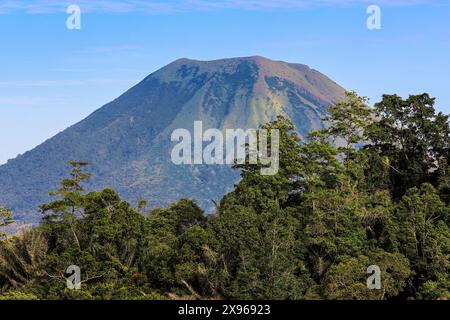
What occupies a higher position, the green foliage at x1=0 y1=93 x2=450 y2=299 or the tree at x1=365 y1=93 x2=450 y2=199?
the tree at x1=365 y1=93 x2=450 y2=199

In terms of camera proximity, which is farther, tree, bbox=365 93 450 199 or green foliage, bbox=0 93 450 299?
tree, bbox=365 93 450 199

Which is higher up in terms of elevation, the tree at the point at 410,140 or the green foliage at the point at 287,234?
the tree at the point at 410,140

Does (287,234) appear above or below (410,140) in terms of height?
below

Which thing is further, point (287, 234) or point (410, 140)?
point (410, 140)

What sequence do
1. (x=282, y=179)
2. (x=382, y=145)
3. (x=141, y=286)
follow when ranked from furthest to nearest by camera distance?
1. (x=382, y=145)
2. (x=282, y=179)
3. (x=141, y=286)

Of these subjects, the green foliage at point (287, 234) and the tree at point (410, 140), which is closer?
the green foliage at point (287, 234)

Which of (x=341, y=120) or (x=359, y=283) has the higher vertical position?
(x=341, y=120)
